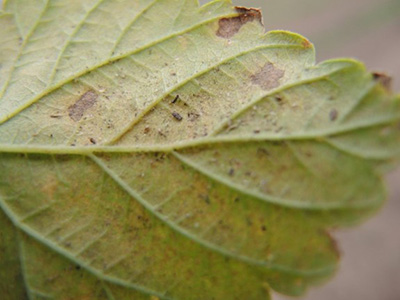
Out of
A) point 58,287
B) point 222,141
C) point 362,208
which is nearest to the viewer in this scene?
point 362,208

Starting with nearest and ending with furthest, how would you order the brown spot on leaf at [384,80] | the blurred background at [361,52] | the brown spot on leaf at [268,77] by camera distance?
the brown spot on leaf at [384,80], the brown spot on leaf at [268,77], the blurred background at [361,52]

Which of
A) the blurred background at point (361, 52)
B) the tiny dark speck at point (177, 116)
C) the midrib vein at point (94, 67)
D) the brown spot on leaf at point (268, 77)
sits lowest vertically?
the blurred background at point (361, 52)

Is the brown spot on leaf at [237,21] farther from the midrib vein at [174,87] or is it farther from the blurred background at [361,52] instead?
the blurred background at [361,52]

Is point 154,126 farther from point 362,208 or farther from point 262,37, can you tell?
point 362,208

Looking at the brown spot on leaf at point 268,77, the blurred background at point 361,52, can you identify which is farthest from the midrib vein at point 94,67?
the blurred background at point 361,52

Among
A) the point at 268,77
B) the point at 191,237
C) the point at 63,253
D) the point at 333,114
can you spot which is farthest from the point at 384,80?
the point at 63,253

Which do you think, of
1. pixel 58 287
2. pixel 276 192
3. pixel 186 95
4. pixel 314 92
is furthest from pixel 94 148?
pixel 314 92

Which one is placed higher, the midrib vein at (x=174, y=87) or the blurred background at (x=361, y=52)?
the midrib vein at (x=174, y=87)
